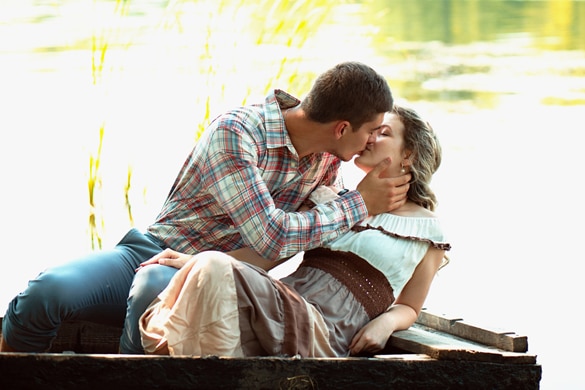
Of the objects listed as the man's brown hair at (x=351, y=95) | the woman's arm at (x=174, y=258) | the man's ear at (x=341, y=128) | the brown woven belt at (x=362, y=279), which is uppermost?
the man's brown hair at (x=351, y=95)

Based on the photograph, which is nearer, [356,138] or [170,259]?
[170,259]

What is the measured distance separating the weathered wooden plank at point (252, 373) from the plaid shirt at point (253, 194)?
18.0 inches

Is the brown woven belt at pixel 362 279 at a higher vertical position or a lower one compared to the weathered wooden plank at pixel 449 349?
higher

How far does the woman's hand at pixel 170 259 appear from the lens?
2.49 metres

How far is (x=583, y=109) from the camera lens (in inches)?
285

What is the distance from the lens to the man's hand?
2.65m

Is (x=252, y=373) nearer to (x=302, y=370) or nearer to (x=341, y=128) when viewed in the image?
(x=302, y=370)

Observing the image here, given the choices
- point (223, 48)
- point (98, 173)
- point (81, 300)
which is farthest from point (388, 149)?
point (223, 48)

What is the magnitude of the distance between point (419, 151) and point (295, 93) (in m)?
2.53

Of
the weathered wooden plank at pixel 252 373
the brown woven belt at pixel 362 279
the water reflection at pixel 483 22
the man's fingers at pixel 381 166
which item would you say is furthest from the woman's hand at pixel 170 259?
the water reflection at pixel 483 22

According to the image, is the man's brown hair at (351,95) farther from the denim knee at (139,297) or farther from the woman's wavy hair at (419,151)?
the denim knee at (139,297)

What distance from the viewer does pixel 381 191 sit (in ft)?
8.69

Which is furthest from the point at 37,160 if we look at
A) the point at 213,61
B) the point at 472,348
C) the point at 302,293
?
the point at 472,348

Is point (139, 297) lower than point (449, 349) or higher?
higher
